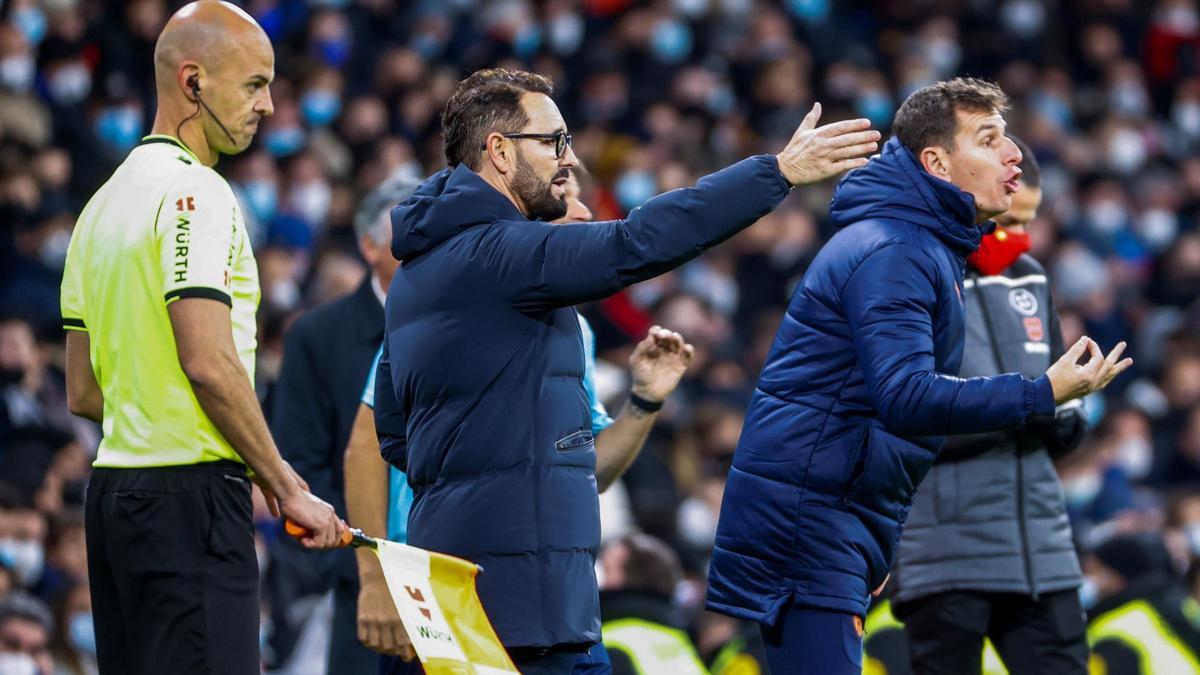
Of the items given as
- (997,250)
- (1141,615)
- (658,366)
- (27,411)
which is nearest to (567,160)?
(658,366)

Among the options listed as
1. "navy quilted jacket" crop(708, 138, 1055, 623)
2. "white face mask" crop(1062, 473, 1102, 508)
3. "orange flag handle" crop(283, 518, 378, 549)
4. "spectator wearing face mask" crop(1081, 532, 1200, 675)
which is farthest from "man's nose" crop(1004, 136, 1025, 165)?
"white face mask" crop(1062, 473, 1102, 508)

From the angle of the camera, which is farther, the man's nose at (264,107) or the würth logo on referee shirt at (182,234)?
the man's nose at (264,107)

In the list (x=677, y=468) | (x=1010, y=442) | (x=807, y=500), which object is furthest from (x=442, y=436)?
(x=677, y=468)

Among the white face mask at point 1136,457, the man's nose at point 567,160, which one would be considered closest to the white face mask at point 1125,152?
the white face mask at point 1136,457

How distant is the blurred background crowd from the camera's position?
952 centimetres

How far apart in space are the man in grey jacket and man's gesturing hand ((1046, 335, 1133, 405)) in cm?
106

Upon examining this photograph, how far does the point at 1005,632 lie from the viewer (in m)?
5.44

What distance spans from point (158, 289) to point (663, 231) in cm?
113

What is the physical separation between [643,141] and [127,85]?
420cm

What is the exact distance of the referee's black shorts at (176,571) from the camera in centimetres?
399

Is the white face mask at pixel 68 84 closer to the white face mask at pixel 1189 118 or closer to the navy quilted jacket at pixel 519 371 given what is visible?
the navy quilted jacket at pixel 519 371

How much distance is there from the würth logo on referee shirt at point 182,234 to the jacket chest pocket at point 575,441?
2.90 ft

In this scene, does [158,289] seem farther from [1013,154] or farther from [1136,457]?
[1136,457]

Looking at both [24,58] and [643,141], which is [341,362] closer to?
[24,58]
